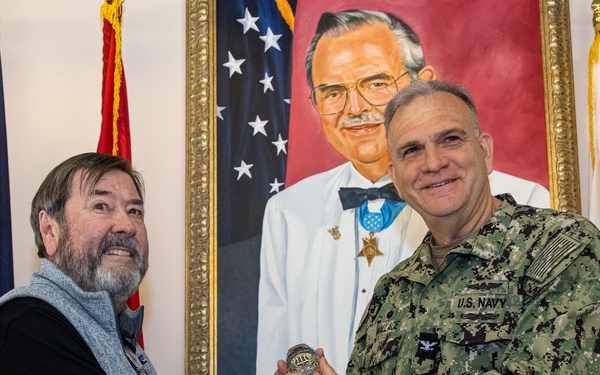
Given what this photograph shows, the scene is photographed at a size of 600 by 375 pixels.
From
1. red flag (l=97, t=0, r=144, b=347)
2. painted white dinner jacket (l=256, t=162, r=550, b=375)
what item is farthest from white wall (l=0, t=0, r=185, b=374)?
painted white dinner jacket (l=256, t=162, r=550, b=375)

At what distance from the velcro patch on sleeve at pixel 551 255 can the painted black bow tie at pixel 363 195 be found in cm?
162

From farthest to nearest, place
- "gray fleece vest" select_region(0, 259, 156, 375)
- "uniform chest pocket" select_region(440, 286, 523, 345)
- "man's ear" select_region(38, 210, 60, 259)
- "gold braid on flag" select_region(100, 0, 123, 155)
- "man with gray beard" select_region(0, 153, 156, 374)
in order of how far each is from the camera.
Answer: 1. "gold braid on flag" select_region(100, 0, 123, 155)
2. "man's ear" select_region(38, 210, 60, 259)
3. "gray fleece vest" select_region(0, 259, 156, 375)
4. "man with gray beard" select_region(0, 153, 156, 374)
5. "uniform chest pocket" select_region(440, 286, 523, 345)

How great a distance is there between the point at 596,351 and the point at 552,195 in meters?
1.82

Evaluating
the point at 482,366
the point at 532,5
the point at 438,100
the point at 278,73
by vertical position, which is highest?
the point at 532,5

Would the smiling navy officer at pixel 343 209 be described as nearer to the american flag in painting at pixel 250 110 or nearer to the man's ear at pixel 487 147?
the american flag in painting at pixel 250 110

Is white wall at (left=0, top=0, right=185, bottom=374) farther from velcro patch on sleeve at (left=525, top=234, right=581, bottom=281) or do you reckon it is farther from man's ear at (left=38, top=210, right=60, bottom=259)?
velcro patch on sleeve at (left=525, top=234, right=581, bottom=281)

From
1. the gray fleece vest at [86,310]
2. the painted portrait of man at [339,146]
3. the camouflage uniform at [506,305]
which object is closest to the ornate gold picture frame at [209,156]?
the painted portrait of man at [339,146]

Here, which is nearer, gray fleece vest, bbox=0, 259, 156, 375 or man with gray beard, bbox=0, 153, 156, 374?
man with gray beard, bbox=0, 153, 156, 374

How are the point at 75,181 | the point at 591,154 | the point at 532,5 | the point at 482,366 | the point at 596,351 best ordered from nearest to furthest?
1. the point at 596,351
2. the point at 482,366
3. the point at 75,181
4. the point at 591,154
5. the point at 532,5

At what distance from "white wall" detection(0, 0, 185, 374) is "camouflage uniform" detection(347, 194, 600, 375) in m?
1.73

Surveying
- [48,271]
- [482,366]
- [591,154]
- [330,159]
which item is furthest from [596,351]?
[330,159]

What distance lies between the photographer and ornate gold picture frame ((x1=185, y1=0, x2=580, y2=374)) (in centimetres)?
343

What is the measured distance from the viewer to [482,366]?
6.03 ft

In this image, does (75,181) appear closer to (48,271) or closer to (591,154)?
(48,271)
